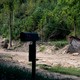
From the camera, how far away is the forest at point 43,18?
25848 millimetres

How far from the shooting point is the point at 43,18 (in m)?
30.1

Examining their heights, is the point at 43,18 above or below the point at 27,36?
below

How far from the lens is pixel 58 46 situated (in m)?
25.9

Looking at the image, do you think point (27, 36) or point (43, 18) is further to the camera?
point (43, 18)

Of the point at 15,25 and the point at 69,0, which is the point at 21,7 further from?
the point at 69,0

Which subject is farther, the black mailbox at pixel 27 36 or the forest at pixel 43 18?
the forest at pixel 43 18

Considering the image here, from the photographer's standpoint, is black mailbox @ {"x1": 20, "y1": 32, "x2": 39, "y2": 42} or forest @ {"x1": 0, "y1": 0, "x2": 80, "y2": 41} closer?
black mailbox @ {"x1": 20, "y1": 32, "x2": 39, "y2": 42}

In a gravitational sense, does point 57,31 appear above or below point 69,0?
below

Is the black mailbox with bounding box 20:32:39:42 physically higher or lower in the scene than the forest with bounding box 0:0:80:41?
higher

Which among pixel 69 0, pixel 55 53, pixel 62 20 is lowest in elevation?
pixel 55 53

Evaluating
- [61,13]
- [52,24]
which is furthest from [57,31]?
[61,13]

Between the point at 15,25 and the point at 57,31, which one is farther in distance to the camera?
the point at 15,25

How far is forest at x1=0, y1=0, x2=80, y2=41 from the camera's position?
25848 mm

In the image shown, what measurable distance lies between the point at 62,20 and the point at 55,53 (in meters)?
4.91
